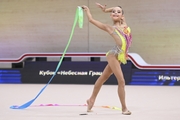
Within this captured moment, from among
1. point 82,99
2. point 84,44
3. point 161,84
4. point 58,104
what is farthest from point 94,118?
point 84,44

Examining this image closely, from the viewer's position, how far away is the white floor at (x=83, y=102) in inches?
253

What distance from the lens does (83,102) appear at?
26.8 ft

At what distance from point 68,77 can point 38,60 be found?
1099 millimetres

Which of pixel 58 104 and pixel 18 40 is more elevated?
pixel 18 40

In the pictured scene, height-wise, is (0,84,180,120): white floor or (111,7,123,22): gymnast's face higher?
(111,7,123,22): gymnast's face

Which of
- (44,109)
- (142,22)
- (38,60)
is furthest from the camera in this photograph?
(142,22)

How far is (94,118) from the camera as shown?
621cm

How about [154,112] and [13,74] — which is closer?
[154,112]

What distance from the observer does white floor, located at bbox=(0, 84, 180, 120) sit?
642 centimetres

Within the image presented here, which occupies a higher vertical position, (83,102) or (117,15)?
(117,15)

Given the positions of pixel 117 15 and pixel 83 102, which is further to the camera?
pixel 83 102

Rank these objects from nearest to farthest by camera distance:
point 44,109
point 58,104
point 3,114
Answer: point 3,114
point 44,109
point 58,104

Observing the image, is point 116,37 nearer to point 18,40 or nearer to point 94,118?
point 94,118

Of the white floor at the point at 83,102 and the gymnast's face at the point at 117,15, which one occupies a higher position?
the gymnast's face at the point at 117,15
